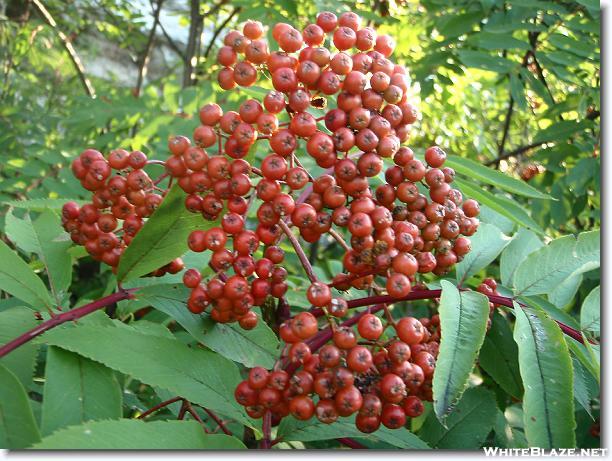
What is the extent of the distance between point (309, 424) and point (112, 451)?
0.22m

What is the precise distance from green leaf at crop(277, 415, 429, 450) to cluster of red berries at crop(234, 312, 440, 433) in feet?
0.19

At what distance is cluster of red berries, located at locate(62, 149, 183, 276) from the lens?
0.69 metres

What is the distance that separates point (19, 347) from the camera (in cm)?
63

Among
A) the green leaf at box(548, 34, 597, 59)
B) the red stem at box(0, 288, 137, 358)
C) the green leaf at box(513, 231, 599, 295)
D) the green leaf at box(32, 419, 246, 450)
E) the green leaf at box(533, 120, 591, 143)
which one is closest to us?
the green leaf at box(32, 419, 246, 450)

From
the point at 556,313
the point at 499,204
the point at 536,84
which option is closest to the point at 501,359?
the point at 556,313

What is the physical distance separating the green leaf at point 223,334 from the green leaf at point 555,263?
0.96 ft

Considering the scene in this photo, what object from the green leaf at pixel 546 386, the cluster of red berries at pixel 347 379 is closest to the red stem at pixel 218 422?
the cluster of red berries at pixel 347 379

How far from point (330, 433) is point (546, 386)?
0.22 m

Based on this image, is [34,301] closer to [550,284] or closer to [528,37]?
[550,284]

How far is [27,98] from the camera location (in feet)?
7.04

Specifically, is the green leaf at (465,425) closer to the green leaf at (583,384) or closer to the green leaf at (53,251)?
the green leaf at (583,384)

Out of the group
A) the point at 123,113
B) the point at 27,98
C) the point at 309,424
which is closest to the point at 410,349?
the point at 309,424

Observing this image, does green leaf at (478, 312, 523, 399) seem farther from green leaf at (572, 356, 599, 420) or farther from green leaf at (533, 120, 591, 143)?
green leaf at (533, 120, 591, 143)

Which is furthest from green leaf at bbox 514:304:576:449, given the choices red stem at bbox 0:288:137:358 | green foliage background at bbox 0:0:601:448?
red stem at bbox 0:288:137:358
